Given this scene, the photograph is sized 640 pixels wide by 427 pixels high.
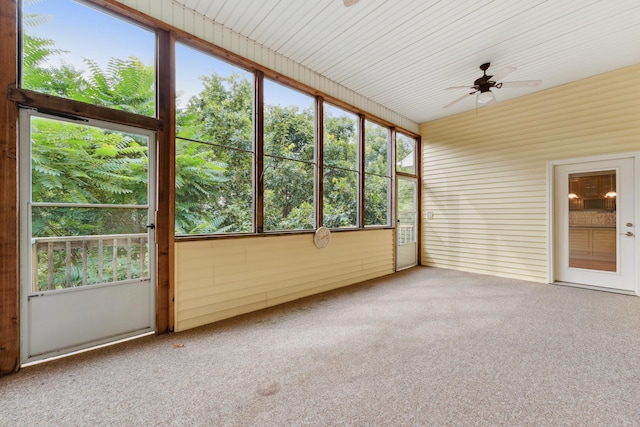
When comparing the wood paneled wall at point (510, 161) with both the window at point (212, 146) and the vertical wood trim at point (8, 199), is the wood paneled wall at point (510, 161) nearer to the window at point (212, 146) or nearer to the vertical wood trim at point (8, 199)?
the window at point (212, 146)

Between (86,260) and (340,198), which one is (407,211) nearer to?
(340,198)

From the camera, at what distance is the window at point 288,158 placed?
3820 mm

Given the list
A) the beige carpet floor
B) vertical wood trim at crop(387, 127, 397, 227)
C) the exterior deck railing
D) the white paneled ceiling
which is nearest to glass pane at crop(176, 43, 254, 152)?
the white paneled ceiling

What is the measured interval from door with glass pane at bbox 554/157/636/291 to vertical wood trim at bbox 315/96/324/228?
13.6ft

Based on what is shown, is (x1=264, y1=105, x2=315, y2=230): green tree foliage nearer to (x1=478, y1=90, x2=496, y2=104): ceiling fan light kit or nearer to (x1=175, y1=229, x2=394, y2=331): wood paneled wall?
(x1=175, y1=229, x2=394, y2=331): wood paneled wall

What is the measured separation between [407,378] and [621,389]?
1450mm

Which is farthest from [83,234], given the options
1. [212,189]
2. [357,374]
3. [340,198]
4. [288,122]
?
[340,198]

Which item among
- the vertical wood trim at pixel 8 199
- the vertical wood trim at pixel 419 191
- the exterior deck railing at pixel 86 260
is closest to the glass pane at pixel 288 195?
the exterior deck railing at pixel 86 260

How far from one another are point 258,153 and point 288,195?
0.74m

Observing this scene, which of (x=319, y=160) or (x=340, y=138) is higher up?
(x=340, y=138)

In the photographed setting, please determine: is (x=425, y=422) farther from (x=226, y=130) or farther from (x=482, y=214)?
(x=482, y=214)

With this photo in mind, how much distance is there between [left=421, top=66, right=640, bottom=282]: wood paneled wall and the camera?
4367 mm

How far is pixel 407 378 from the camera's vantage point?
207 centimetres

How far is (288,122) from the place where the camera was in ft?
13.5
